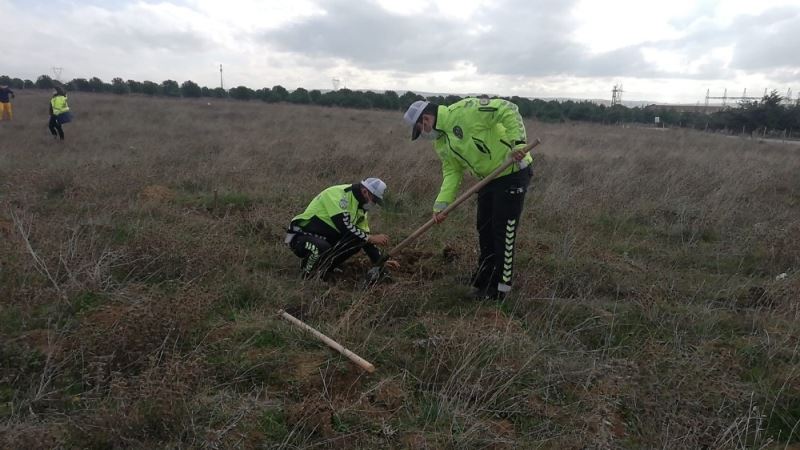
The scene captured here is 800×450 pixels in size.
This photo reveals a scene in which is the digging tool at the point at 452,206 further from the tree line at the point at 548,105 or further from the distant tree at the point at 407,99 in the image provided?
the distant tree at the point at 407,99

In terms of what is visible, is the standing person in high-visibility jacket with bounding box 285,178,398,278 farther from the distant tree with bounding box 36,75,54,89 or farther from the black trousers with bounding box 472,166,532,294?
the distant tree with bounding box 36,75,54,89

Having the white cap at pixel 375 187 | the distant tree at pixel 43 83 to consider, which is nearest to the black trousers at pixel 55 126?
the white cap at pixel 375 187

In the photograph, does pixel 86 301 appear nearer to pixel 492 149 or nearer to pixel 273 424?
pixel 273 424

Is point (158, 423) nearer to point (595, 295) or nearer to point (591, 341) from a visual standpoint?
point (591, 341)

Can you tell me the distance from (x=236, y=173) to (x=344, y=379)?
551 cm

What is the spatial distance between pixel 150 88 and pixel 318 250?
40867 mm

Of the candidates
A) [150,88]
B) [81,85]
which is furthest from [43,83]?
[150,88]

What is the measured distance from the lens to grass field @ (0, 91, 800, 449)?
90.0 inches

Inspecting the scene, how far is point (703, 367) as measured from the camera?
8.91ft

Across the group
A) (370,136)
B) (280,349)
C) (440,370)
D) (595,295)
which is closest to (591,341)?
(595,295)

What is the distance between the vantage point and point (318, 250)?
12.9 feet

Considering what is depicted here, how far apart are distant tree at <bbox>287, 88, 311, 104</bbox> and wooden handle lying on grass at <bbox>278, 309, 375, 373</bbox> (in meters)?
33.0

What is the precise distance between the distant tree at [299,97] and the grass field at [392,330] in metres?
29.3

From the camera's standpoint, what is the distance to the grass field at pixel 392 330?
7.50ft
